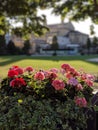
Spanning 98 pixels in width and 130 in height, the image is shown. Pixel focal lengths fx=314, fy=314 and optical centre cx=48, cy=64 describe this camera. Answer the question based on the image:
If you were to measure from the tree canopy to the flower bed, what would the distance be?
787cm

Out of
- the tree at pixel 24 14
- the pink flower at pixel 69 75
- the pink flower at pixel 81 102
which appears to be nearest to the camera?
the pink flower at pixel 81 102

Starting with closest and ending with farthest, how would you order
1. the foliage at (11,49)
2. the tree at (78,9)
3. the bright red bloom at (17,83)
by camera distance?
the bright red bloom at (17,83) → the tree at (78,9) → the foliage at (11,49)

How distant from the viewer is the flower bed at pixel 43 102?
400cm

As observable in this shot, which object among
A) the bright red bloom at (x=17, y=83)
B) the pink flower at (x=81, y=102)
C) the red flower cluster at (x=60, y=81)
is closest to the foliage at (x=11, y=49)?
the red flower cluster at (x=60, y=81)

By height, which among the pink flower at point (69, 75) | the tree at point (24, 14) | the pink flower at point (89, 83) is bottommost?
the pink flower at point (89, 83)

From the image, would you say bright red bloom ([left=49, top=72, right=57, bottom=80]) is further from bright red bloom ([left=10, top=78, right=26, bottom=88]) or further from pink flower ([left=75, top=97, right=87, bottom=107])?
pink flower ([left=75, top=97, right=87, bottom=107])

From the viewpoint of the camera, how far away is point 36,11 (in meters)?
13.4

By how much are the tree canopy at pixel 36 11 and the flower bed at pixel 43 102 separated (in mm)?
7871

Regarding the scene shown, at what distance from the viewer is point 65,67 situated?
491 cm

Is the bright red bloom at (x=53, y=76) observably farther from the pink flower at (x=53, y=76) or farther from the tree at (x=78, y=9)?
the tree at (x=78, y=9)

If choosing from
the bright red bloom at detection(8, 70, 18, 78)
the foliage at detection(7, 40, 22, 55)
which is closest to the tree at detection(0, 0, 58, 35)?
the bright red bloom at detection(8, 70, 18, 78)

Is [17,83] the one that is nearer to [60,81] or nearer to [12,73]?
[12,73]

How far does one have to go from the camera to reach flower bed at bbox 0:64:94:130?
3998 mm

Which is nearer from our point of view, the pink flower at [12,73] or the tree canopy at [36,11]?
the pink flower at [12,73]
